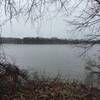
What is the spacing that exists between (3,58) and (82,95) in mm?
2751

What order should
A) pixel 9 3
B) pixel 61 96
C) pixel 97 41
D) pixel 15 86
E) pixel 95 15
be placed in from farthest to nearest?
1. pixel 97 41
2. pixel 95 15
3. pixel 15 86
4. pixel 61 96
5. pixel 9 3

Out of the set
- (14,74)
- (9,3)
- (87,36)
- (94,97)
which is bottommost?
(94,97)

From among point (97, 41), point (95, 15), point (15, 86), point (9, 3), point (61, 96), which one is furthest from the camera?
point (97, 41)

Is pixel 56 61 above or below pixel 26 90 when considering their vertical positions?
below

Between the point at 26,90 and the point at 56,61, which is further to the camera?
the point at 56,61

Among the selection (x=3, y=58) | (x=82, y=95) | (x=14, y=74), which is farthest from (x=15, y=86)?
(x=82, y=95)

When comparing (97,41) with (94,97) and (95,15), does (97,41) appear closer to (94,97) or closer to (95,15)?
(95,15)

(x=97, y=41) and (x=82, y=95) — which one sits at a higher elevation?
(x=97, y=41)

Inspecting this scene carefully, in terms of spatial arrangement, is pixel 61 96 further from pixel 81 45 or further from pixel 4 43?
pixel 81 45

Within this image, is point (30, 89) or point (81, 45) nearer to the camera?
point (30, 89)

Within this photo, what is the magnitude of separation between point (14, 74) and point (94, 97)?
2.55 metres

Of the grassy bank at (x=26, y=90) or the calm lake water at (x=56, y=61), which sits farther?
the calm lake water at (x=56, y=61)

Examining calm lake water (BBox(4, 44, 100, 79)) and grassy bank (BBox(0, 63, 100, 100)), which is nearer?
grassy bank (BBox(0, 63, 100, 100))

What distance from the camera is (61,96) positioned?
7.40 m
